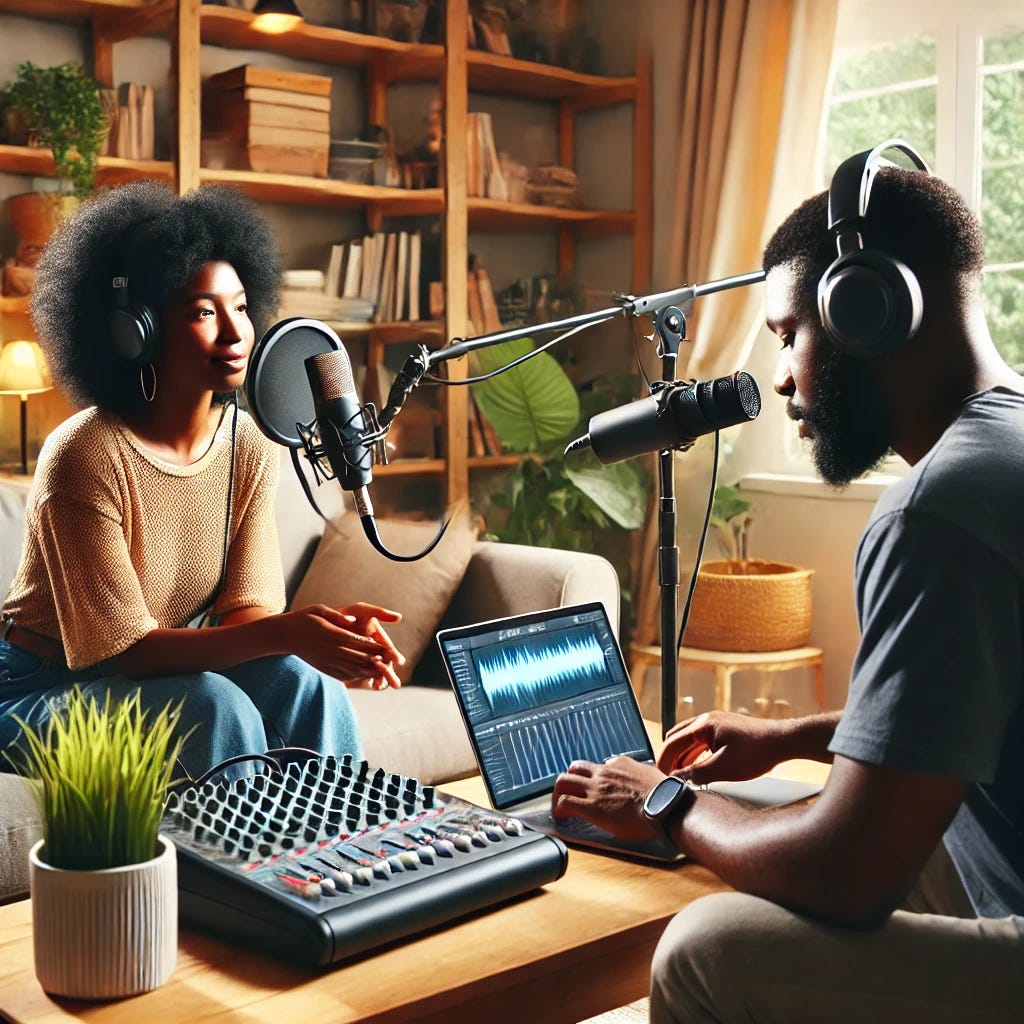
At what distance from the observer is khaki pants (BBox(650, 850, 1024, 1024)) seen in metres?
1.11

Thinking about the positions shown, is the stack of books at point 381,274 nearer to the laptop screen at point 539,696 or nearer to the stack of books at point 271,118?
the stack of books at point 271,118

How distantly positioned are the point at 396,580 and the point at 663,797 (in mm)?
1542

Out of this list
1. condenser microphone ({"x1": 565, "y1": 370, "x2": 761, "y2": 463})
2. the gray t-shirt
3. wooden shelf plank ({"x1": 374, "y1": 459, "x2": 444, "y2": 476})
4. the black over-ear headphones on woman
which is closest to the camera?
the gray t-shirt

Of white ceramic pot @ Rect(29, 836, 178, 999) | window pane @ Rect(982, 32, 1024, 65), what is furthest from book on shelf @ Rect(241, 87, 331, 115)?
white ceramic pot @ Rect(29, 836, 178, 999)

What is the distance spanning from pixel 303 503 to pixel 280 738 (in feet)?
3.27

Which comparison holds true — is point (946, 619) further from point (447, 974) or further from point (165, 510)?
point (165, 510)

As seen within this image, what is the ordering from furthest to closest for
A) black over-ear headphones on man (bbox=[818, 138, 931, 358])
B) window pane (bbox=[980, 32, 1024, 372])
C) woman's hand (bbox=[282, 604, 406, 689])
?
window pane (bbox=[980, 32, 1024, 372])
woman's hand (bbox=[282, 604, 406, 689])
black over-ear headphones on man (bbox=[818, 138, 931, 358])

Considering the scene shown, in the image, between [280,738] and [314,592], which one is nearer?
[280,738]

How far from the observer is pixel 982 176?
11.3ft

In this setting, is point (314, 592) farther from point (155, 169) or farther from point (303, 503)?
point (155, 169)

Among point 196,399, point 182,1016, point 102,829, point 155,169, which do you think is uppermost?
point 155,169

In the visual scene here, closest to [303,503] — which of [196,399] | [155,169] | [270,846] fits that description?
[196,399]

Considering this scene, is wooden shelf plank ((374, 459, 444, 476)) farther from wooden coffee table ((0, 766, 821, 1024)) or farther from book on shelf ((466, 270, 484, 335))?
wooden coffee table ((0, 766, 821, 1024))

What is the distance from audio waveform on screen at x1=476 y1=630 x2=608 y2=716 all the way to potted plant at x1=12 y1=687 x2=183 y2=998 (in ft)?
1.85
